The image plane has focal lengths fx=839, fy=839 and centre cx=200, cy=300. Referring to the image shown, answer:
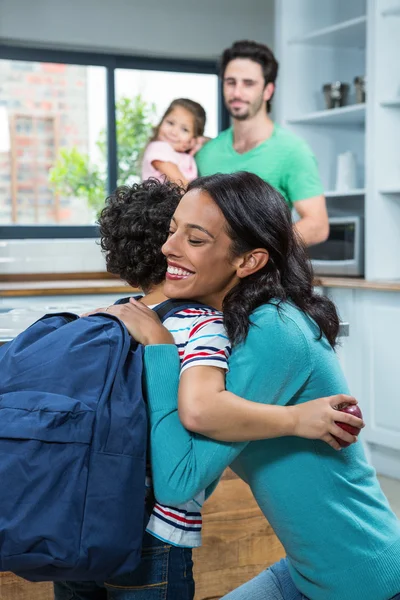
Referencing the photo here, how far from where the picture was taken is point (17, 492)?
95 centimetres

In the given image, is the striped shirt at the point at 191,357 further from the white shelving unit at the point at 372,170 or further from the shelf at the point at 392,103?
the shelf at the point at 392,103

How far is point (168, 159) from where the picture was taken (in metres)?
3.48

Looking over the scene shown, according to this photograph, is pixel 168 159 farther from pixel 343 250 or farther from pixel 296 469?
pixel 296 469

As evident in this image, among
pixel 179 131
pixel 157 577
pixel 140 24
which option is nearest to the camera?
pixel 157 577

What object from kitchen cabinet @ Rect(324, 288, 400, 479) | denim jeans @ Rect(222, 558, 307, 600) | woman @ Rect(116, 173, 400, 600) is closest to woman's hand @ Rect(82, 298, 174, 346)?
woman @ Rect(116, 173, 400, 600)

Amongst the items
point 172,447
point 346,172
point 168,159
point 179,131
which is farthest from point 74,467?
point 346,172

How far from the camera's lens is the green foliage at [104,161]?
5.01 m

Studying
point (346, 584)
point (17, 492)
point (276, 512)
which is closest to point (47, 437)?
point (17, 492)

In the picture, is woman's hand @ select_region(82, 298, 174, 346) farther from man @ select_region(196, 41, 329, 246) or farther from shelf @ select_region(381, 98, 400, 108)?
shelf @ select_region(381, 98, 400, 108)

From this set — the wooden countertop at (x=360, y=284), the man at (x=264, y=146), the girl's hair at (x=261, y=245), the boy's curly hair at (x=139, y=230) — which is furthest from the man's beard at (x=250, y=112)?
the girl's hair at (x=261, y=245)

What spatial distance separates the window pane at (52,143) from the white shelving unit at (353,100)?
3.90 ft

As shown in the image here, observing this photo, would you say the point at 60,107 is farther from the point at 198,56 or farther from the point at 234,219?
the point at 234,219

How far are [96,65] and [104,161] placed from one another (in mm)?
564

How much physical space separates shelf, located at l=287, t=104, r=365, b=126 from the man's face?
101 centimetres
